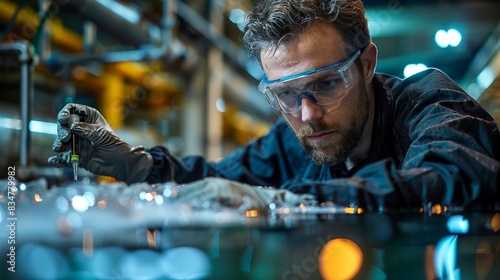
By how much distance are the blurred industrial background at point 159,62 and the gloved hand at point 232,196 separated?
22.2 inches

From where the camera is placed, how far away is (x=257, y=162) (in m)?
1.74

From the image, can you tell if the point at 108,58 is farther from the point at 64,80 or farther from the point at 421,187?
the point at 421,187

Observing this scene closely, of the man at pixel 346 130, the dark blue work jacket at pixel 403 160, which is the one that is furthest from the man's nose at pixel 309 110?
the dark blue work jacket at pixel 403 160

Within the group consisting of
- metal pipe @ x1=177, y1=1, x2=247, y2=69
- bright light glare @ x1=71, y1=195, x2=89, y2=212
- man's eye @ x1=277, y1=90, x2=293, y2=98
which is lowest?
bright light glare @ x1=71, y1=195, x2=89, y2=212

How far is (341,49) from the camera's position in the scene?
3.82 ft

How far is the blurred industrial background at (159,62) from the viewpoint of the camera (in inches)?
63.6

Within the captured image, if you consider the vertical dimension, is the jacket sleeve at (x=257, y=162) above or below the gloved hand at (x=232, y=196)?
above

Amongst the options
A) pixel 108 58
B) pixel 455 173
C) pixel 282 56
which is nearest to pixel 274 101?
pixel 282 56

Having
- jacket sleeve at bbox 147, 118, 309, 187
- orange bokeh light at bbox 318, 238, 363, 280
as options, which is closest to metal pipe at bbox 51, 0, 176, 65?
jacket sleeve at bbox 147, 118, 309, 187

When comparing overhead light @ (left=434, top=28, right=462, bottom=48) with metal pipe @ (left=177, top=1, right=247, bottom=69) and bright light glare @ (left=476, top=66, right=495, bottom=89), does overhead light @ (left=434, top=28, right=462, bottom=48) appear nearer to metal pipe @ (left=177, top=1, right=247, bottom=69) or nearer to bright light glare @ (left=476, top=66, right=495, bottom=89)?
metal pipe @ (left=177, top=1, right=247, bottom=69)

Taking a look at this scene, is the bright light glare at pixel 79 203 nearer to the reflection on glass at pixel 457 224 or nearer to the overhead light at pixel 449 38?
the reflection on glass at pixel 457 224

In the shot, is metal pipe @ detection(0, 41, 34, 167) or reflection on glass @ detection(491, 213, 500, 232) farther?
metal pipe @ detection(0, 41, 34, 167)

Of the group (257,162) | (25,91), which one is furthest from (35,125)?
(257,162)

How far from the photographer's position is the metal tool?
43.3 inches
